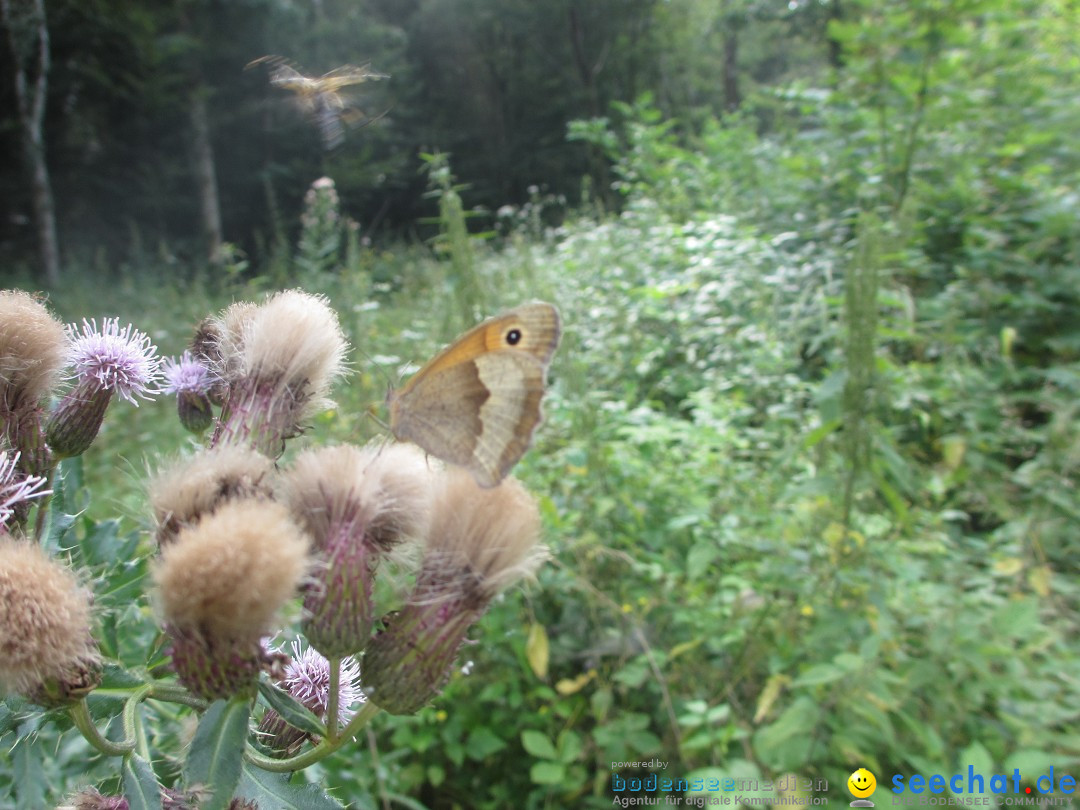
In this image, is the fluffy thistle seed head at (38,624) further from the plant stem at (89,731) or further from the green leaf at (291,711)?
the green leaf at (291,711)

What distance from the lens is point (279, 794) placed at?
2.58 feet

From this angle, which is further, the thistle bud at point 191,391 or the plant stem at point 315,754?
the thistle bud at point 191,391

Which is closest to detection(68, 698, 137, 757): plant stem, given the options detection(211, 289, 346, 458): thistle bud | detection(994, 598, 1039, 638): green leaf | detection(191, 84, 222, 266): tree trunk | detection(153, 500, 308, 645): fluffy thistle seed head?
detection(153, 500, 308, 645): fluffy thistle seed head

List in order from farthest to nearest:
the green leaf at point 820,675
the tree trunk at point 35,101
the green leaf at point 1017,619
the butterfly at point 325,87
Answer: the tree trunk at point 35,101
the green leaf at point 1017,619
the green leaf at point 820,675
the butterfly at point 325,87

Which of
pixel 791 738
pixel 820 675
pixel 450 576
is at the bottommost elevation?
pixel 791 738

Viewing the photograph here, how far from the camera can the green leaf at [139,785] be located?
0.72 m

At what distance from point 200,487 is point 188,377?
0.51 metres

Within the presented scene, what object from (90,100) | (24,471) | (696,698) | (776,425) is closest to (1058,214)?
(776,425)

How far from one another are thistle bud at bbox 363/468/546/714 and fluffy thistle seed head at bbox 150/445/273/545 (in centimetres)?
21

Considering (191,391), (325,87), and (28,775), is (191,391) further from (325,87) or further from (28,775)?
(325,87)

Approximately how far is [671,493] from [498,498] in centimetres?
232

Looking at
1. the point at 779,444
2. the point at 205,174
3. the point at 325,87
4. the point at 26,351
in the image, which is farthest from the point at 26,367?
the point at 205,174

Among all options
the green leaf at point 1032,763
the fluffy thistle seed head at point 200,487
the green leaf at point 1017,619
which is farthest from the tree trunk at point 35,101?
the green leaf at point 1032,763

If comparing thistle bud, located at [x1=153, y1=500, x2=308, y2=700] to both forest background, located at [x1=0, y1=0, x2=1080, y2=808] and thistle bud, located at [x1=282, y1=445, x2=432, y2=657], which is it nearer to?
thistle bud, located at [x1=282, y1=445, x2=432, y2=657]
